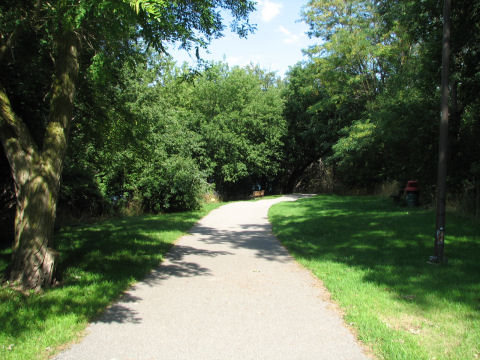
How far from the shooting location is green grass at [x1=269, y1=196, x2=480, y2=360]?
3.81 metres

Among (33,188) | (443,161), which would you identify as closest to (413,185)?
(443,161)

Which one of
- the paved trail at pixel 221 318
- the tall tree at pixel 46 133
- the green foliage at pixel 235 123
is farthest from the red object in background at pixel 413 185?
the green foliage at pixel 235 123

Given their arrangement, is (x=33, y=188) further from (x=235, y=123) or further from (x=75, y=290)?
(x=235, y=123)

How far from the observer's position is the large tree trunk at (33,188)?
17.4 ft

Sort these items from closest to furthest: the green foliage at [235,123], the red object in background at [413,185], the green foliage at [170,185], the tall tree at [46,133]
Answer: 1. the tall tree at [46,133]
2. the red object in background at [413,185]
3. the green foliage at [170,185]
4. the green foliage at [235,123]

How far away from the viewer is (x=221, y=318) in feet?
→ 14.8

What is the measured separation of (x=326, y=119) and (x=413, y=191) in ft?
58.2

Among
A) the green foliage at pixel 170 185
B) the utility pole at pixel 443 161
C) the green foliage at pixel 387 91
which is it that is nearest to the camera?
the utility pole at pixel 443 161

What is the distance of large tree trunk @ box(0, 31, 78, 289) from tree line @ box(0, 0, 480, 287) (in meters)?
0.02

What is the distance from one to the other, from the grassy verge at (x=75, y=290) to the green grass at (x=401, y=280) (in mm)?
3072

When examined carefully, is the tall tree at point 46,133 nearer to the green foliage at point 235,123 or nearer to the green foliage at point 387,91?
the green foliage at point 387,91

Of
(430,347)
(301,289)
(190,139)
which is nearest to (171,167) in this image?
(190,139)

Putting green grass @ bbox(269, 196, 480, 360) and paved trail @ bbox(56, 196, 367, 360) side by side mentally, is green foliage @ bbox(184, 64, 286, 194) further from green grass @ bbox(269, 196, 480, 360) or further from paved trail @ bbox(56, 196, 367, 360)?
paved trail @ bbox(56, 196, 367, 360)

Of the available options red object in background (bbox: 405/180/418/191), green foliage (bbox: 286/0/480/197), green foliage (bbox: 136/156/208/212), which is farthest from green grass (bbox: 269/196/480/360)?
green foliage (bbox: 136/156/208/212)
